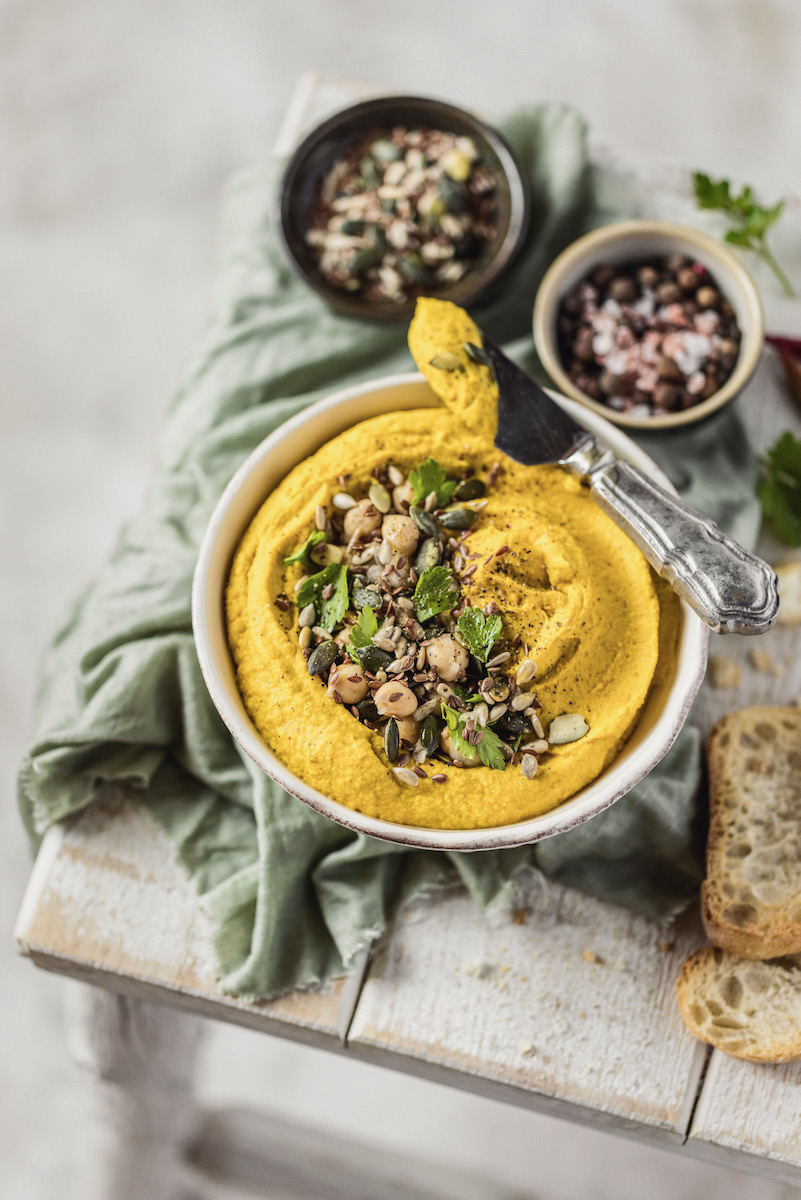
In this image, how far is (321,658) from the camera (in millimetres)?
2107

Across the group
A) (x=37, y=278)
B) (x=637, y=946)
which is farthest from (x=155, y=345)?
(x=637, y=946)

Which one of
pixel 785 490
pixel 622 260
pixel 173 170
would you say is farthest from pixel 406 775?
pixel 173 170

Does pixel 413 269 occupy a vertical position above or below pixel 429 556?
above

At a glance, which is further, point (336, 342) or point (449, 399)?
point (336, 342)

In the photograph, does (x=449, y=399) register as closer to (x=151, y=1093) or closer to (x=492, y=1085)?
(x=492, y=1085)

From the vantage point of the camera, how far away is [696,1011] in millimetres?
2434

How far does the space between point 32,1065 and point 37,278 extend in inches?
126

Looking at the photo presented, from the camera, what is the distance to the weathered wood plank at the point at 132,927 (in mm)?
2521

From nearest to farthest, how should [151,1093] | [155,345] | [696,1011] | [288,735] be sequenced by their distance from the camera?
[288,735] < [696,1011] < [151,1093] < [155,345]

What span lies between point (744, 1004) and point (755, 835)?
0.39 metres

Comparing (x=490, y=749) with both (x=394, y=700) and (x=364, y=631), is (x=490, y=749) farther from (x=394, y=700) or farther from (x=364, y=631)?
(x=364, y=631)

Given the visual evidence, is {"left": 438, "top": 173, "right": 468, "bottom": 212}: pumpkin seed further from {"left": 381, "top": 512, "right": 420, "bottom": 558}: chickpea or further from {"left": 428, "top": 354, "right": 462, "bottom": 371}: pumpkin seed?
{"left": 381, "top": 512, "right": 420, "bottom": 558}: chickpea

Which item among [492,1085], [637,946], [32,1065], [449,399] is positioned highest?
[449,399]

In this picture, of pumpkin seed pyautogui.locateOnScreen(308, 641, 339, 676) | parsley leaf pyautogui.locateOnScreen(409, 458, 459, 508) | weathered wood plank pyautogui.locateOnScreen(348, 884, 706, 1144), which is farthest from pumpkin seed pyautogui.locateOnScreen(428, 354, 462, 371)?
weathered wood plank pyautogui.locateOnScreen(348, 884, 706, 1144)
